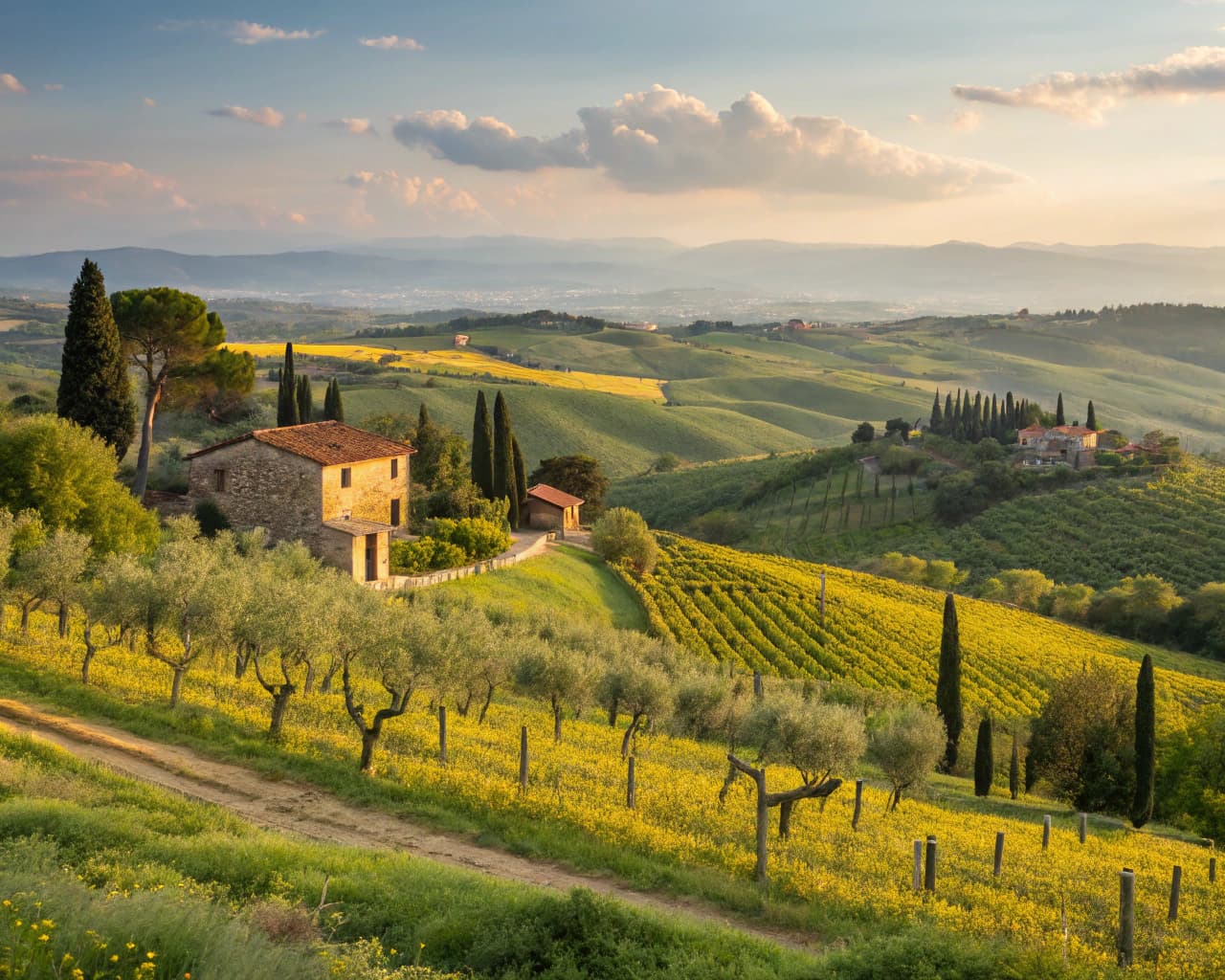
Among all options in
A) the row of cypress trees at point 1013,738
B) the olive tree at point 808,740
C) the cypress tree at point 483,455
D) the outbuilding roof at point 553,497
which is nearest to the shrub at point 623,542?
the outbuilding roof at point 553,497

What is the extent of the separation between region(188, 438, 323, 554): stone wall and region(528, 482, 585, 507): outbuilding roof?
77.1ft

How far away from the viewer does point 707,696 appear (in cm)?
2631

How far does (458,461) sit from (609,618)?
54.6 feet

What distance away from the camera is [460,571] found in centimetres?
4266

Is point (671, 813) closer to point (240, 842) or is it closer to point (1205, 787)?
point (240, 842)

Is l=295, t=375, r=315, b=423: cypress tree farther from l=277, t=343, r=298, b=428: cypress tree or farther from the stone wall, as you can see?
the stone wall

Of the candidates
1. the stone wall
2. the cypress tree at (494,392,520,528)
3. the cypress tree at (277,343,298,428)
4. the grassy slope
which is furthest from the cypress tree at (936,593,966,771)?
the cypress tree at (277,343,298,428)

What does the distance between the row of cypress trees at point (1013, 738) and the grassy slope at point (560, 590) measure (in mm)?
15300

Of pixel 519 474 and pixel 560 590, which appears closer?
pixel 560 590

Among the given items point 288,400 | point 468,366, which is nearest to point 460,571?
point 288,400

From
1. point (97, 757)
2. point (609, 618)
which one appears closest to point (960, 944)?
point (97, 757)

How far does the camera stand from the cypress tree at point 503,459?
56.2m

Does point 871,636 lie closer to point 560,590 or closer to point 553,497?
point 560,590

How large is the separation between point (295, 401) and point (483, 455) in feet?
37.4
